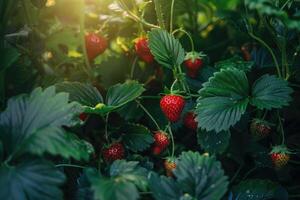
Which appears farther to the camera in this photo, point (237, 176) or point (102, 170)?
point (237, 176)

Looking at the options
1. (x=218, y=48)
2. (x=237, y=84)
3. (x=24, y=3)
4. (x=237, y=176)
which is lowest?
(x=237, y=176)

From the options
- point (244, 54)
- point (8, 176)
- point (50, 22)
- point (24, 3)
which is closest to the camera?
point (8, 176)

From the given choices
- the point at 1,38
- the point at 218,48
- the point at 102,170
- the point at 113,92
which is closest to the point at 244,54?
the point at 218,48

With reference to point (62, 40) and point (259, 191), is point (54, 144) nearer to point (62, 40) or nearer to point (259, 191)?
point (259, 191)

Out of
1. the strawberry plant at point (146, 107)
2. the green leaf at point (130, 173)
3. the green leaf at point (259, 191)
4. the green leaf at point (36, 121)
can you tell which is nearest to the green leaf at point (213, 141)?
the strawberry plant at point (146, 107)

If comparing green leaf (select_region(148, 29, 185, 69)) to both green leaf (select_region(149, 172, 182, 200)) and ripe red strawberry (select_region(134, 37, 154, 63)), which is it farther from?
green leaf (select_region(149, 172, 182, 200))

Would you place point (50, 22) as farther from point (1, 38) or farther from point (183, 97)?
point (183, 97)

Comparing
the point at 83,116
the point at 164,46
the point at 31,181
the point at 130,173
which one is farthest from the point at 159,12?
the point at 31,181
